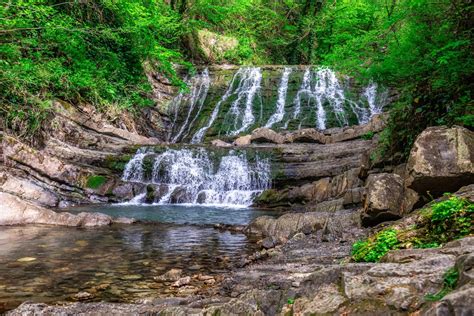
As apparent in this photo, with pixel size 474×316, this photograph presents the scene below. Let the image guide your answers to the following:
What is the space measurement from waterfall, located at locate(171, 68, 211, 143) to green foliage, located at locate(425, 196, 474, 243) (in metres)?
21.4

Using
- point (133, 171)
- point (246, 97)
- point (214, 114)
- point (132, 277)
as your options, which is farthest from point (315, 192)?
point (246, 97)

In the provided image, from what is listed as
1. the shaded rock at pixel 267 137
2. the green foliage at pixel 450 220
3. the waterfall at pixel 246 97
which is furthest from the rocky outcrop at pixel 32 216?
the waterfall at pixel 246 97

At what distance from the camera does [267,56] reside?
1433 inches

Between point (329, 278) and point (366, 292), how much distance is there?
57 cm

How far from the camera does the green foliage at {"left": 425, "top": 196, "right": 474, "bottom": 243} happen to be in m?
4.29

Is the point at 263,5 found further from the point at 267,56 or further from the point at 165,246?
the point at 165,246

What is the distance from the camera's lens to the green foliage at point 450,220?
4293 mm

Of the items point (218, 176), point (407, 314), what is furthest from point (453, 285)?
point (218, 176)

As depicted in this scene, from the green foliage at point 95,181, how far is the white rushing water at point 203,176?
110 cm

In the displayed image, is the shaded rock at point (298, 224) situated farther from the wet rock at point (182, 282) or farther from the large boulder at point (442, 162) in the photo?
the wet rock at point (182, 282)

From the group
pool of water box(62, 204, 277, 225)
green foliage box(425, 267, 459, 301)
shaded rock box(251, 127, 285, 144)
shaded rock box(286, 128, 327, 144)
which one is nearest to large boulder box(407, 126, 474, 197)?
green foliage box(425, 267, 459, 301)

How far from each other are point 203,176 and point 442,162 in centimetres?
1230

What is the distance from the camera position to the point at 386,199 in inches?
293

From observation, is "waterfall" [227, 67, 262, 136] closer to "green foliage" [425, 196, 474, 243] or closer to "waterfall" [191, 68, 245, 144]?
"waterfall" [191, 68, 245, 144]
